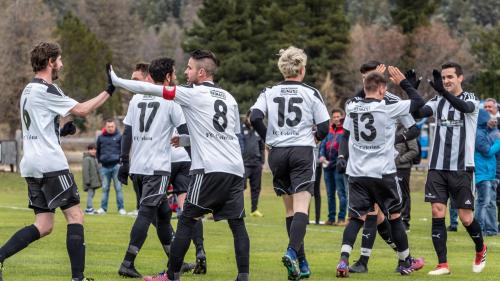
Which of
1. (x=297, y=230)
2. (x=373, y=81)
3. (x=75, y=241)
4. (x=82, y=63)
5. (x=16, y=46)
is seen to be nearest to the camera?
(x=75, y=241)

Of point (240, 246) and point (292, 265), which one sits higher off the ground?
point (240, 246)

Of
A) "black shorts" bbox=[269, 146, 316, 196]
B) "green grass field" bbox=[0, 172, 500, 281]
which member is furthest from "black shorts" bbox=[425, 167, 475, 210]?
"black shorts" bbox=[269, 146, 316, 196]

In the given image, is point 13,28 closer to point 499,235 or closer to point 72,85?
point 72,85

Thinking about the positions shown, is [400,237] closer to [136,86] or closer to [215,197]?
[215,197]

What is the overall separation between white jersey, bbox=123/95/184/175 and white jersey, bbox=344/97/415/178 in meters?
1.98

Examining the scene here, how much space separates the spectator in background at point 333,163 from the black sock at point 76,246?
34.5ft

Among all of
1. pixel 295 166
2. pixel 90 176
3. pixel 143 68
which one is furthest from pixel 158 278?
pixel 90 176

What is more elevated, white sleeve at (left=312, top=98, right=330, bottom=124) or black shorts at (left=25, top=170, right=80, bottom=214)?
white sleeve at (left=312, top=98, right=330, bottom=124)

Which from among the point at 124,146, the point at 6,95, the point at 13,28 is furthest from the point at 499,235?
the point at 13,28

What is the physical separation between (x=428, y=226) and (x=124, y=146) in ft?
32.9

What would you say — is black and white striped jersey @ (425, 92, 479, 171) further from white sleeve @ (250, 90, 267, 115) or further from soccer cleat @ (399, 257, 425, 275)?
white sleeve @ (250, 90, 267, 115)

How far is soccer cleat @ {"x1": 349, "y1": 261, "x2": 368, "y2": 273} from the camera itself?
500 inches

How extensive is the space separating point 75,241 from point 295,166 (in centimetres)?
259

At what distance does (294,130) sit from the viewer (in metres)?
11.8
